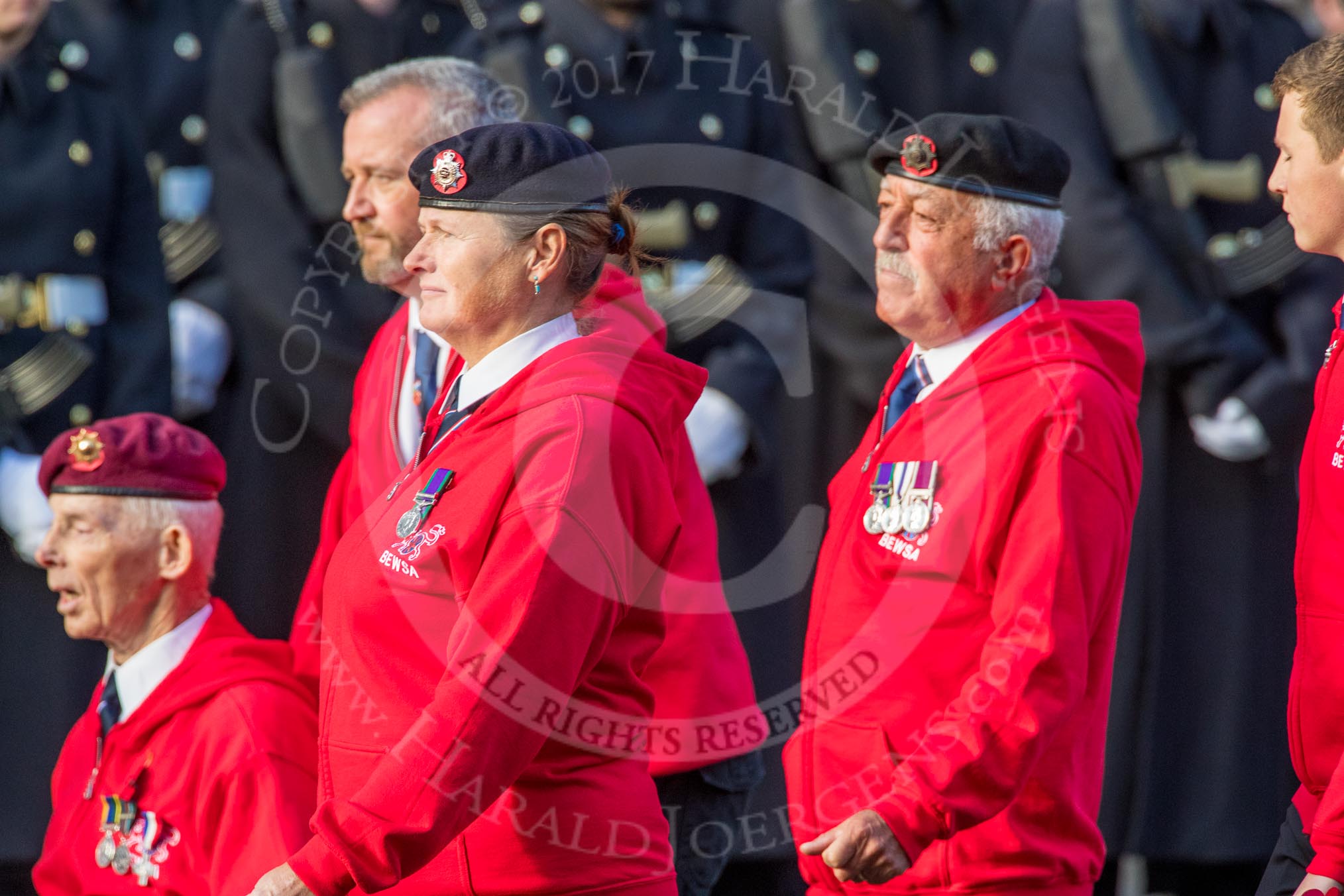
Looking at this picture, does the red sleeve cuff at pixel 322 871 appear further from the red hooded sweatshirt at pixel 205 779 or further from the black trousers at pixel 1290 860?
the black trousers at pixel 1290 860

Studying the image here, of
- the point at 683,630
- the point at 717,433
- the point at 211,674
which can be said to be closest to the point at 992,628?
the point at 683,630

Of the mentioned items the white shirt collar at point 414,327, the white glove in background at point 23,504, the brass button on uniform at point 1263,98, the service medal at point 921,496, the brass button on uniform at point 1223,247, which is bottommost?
the white glove in background at point 23,504

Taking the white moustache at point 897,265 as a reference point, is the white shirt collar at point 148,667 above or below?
below

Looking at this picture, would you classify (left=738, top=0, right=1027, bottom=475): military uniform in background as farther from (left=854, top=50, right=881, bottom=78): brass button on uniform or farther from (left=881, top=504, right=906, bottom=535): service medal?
(left=881, top=504, right=906, bottom=535): service medal

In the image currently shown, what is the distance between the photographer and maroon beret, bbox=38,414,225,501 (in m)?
3.53

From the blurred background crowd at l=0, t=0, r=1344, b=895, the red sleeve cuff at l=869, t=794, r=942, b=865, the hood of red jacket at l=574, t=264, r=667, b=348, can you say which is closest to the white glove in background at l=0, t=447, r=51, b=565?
the blurred background crowd at l=0, t=0, r=1344, b=895

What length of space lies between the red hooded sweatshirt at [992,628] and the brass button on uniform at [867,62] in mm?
2305

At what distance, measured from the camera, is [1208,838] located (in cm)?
533

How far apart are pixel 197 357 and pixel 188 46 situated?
0.98 meters

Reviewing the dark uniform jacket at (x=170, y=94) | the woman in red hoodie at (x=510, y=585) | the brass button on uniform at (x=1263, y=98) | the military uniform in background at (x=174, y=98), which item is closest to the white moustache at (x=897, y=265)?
the woman in red hoodie at (x=510, y=585)

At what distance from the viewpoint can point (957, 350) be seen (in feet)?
10.7

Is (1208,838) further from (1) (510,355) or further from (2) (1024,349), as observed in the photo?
(1) (510,355)

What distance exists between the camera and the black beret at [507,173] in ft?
9.05

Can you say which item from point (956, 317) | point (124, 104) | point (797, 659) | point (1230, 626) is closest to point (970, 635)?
point (956, 317)
